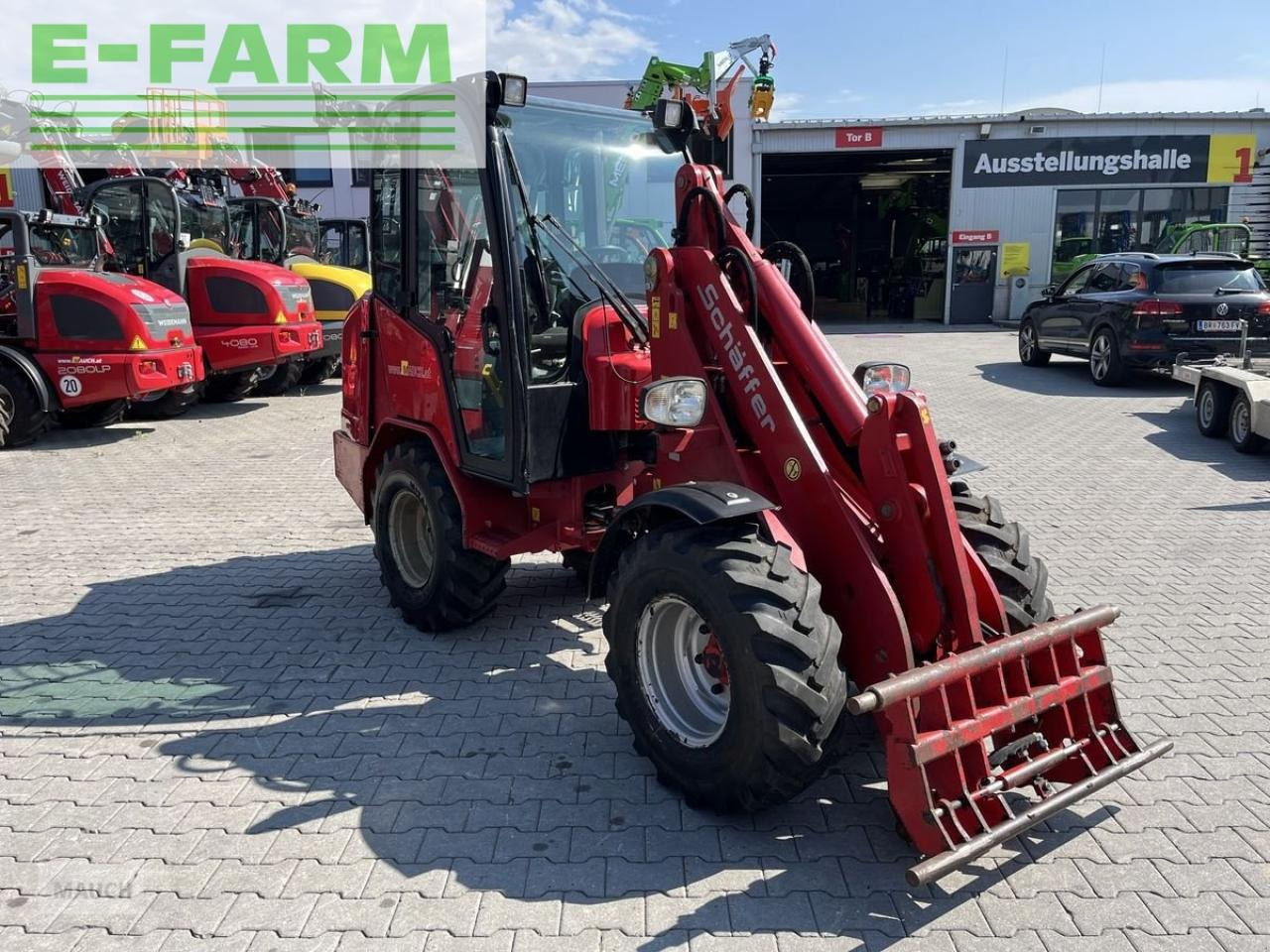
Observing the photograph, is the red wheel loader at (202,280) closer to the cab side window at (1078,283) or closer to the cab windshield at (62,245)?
the cab windshield at (62,245)

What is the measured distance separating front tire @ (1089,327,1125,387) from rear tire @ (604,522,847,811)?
1239 centimetres

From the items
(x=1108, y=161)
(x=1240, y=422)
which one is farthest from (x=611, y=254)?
(x=1108, y=161)

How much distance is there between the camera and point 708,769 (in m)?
3.35

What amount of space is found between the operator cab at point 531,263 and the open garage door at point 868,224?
2236 centimetres

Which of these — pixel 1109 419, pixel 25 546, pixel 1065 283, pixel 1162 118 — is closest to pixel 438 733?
pixel 25 546

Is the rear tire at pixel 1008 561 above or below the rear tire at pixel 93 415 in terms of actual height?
above

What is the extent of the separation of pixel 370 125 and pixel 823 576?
360cm

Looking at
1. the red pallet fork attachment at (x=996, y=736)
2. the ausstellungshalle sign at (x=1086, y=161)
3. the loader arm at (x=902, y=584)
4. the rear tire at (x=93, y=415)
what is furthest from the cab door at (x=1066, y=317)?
the rear tire at (x=93, y=415)

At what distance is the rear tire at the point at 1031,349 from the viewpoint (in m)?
16.4

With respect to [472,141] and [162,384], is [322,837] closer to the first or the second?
[472,141]

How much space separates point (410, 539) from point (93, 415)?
27.5 ft

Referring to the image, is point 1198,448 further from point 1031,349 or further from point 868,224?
point 868,224

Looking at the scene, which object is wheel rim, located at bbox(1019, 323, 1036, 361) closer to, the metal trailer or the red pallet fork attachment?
the metal trailer

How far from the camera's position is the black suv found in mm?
12812
